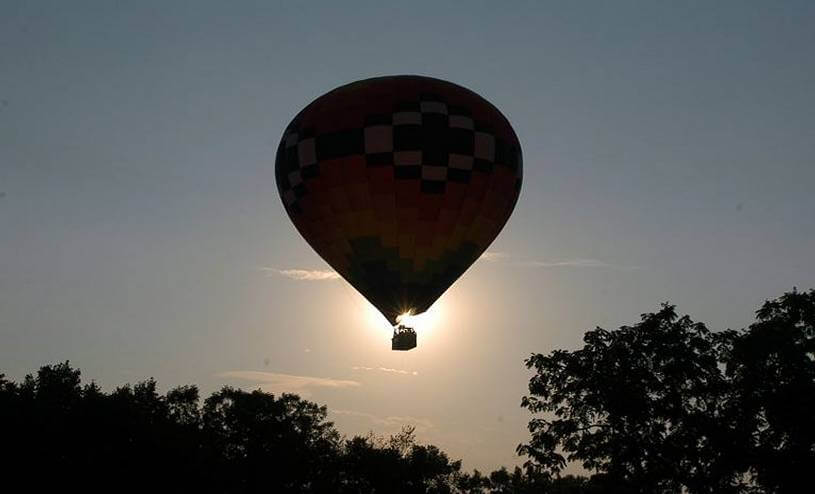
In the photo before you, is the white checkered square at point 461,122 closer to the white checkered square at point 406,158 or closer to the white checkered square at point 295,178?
the white checkered square at point 406,158

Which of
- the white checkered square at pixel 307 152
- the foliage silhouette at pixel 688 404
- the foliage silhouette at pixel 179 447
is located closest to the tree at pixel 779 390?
the foliage silhouette at pixel 688 404

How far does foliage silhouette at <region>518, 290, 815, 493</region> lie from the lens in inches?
1531

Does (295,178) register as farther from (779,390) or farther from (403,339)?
(779,390)

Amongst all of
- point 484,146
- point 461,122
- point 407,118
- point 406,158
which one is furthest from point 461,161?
point 407,118

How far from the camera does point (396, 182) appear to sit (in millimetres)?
35219

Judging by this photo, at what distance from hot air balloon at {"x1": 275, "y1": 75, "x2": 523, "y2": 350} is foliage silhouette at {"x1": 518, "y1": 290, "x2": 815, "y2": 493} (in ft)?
39.4

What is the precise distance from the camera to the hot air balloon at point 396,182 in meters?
35.2

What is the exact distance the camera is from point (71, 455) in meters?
44.8

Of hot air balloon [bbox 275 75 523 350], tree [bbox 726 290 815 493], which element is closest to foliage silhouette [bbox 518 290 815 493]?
tree [bbox 726 290 815 493]

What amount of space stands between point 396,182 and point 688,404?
65.2 ft

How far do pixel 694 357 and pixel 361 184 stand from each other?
19.9 metres

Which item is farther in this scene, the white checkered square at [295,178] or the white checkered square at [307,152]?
the white checkered square at [295,178]

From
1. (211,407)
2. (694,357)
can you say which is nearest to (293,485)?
(211,407)

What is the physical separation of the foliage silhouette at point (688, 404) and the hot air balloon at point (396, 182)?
12.0 metres
